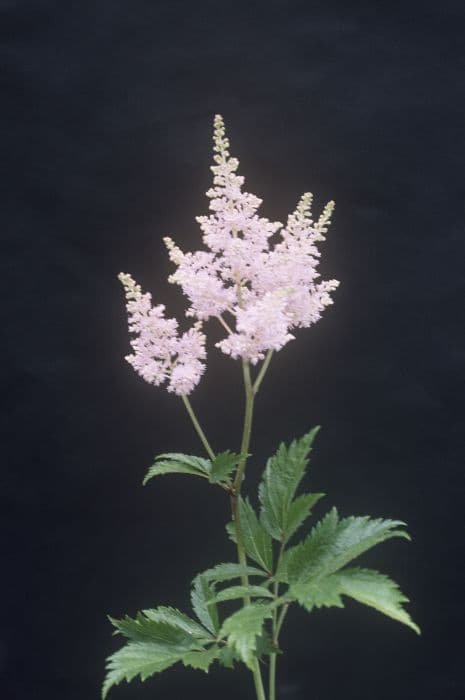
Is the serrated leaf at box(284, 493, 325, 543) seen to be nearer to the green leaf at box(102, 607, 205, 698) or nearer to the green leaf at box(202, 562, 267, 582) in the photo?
the green leaf at box(202, 562, 267, 582)

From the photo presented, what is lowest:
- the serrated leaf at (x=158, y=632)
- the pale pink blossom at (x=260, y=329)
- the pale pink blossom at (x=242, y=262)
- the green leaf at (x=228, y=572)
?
the serrated leaf at (x=158, y=632)

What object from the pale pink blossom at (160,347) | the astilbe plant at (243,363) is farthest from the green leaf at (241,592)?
the pale pink blossom at (160,347)

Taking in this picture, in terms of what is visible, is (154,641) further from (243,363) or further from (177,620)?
(243,363)

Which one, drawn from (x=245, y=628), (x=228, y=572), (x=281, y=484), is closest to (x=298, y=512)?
(x=281, y=484)

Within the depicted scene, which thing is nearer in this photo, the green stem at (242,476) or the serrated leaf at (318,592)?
the serrated leaf at (318,592)

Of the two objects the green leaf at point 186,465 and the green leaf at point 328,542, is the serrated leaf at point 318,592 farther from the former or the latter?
the green leaf at point 186,465

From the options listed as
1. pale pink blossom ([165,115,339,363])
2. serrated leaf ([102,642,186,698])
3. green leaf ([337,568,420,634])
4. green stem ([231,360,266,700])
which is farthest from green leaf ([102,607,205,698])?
pale pink blossom ([165,115,339,363])
